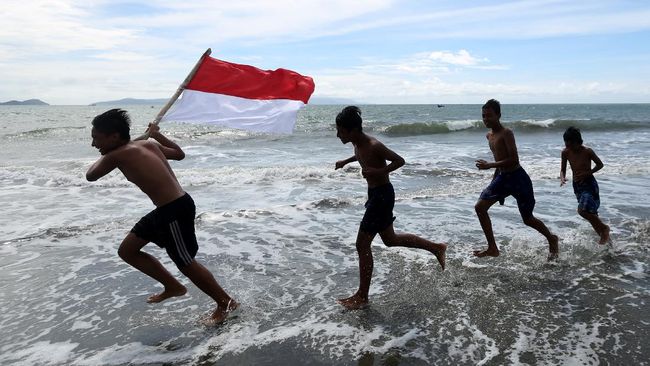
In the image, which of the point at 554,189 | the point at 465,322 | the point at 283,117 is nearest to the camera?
the point at 465,322

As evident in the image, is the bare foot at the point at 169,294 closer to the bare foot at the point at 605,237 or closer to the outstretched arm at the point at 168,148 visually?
the outstretched arm at the point at 168,148

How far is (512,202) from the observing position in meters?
9.09

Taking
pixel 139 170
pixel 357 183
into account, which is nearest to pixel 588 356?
pixel 139 170

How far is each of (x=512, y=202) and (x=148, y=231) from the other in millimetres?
7041

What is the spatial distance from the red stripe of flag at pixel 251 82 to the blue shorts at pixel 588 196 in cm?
356

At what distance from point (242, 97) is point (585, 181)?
4.19 m

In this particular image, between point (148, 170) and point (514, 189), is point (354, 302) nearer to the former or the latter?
point (148, 170)

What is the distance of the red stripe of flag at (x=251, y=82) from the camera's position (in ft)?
15.0

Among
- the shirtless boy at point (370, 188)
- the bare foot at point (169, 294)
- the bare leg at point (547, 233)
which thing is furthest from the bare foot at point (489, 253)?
the bare foot at point (169, 294)

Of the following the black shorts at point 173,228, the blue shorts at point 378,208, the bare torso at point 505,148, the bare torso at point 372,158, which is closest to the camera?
the black shorts at point 173,228

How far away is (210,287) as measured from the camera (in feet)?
13.3

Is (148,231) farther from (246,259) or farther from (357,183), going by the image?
(357,183)

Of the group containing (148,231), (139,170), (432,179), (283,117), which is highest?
(283,117)

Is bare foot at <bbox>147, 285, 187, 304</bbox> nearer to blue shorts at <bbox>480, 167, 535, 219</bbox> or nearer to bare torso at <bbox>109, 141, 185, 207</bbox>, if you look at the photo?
bare torso at <bbox>109, 141, 185, 207</bbox>
